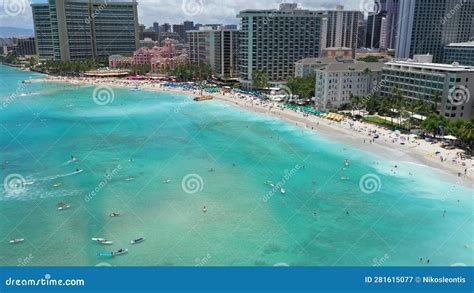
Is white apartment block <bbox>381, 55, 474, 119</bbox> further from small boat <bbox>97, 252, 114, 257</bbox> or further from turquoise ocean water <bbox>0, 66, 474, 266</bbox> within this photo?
small boat <bbox>97, 252, 114, 257</bbox>

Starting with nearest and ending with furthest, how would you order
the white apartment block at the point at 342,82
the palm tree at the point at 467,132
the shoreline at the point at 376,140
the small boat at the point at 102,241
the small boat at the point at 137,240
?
the small boat at the point at 102,241
the small boat at the point at 137,240
the shoreline at the point at 376,140
the palm tree at the point at 467,132
the white apartment block at the point at 342,82

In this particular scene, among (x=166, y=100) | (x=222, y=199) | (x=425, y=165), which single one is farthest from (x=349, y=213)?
(x=166, y=100)

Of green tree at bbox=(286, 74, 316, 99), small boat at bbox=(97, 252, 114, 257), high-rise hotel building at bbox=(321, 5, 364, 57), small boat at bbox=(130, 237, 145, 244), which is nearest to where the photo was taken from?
small boat at bbox=(97, 252, 114, 257)

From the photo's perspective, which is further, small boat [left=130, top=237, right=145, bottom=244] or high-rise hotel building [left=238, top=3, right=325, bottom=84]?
high-rise hotel building [left=238, top=3, right=325, bottom=84]

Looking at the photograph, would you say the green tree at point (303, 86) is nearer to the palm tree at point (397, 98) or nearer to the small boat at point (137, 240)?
the palm tree at point (397, 98)

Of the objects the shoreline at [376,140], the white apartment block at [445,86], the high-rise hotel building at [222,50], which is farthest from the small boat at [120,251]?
the high-rise hotel building at [222,50]

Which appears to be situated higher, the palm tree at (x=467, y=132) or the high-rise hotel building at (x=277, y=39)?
the high-rise hotel building at (x=277, y=39)

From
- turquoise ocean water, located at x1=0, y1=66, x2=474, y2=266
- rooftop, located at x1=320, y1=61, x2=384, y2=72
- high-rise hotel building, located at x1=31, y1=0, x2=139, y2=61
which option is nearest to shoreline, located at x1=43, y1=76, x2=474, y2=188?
turquoise ocean water, located at x1=0, y1=66, x2=474, y2=266

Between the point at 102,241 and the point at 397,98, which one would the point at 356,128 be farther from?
the point at 102,241
